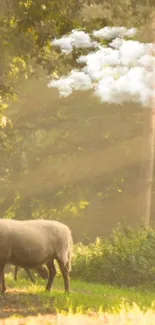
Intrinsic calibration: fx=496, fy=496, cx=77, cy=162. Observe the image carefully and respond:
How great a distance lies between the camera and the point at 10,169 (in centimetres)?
3152

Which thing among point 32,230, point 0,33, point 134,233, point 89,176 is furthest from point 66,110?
point 32,230

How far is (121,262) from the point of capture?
14.7m

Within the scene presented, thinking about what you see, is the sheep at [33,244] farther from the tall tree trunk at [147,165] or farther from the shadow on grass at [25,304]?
the tall tree trunk at [147,165]

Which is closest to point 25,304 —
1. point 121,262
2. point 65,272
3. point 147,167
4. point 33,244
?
point 33,244

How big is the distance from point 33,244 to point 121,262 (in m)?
5.68

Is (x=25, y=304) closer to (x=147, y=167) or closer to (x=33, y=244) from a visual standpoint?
(x=33, y=244)

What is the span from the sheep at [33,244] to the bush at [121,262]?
13.3ft

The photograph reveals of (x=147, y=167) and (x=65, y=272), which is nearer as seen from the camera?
(x=65, y=272)

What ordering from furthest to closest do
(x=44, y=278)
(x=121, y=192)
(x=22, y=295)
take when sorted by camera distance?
(x=121, y=192), (x=44, y=278), (x=22, y=295)

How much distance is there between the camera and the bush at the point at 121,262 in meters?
14.2

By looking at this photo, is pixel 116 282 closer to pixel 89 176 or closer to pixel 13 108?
pixel 89 176

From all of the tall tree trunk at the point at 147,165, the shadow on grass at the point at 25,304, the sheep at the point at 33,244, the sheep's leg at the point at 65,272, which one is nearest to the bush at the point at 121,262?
the sheep at the point at 33,244

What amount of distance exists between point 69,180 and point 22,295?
2147 cm

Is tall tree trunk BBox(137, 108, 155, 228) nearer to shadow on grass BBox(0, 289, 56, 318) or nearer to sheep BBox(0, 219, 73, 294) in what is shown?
sheep BBox(0, 219, 73, 294)
